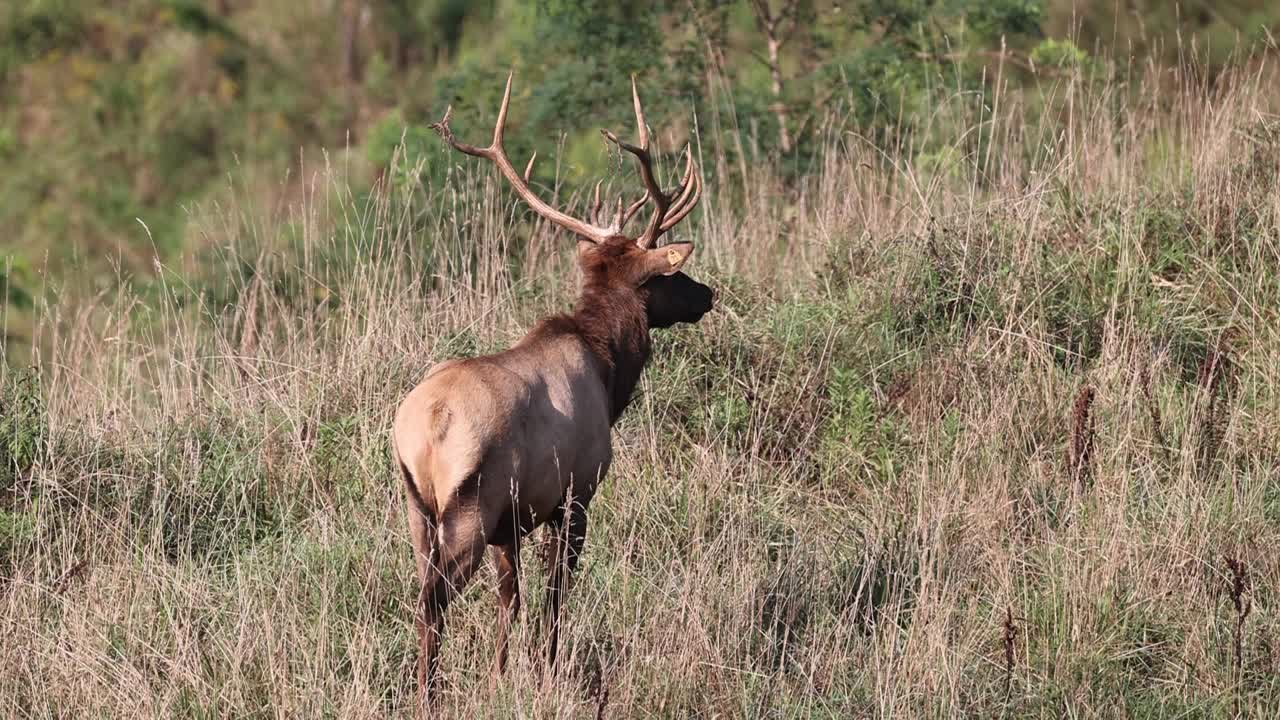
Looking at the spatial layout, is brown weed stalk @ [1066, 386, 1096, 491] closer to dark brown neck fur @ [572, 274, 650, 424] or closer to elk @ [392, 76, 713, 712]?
elk @ [392, 76, 713, 712]

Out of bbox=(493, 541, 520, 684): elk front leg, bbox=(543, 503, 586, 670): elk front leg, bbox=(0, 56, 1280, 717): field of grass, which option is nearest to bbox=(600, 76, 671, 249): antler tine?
bbox=(0, 56, 1280, 717): field of grass

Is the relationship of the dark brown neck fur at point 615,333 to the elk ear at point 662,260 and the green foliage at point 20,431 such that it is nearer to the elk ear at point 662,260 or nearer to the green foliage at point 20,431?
the elk ear at point 662,260

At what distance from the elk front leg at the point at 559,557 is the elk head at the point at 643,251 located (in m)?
0.94

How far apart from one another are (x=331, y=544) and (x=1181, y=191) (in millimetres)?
4567

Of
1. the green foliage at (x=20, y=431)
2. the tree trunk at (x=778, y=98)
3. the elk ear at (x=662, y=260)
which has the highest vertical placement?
the elk ear at (x=662, y=260)

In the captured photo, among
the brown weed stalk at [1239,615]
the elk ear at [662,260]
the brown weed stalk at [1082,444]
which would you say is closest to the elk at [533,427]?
the elk ear at [662,260]

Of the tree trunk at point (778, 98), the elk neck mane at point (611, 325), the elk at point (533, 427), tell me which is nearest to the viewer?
the elk at point (533, 427)

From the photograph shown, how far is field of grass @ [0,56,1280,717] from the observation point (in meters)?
4.68

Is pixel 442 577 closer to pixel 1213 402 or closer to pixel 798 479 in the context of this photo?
pixel 798 479

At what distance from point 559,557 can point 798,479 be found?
1.74m

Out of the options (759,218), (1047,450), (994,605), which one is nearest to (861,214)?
(759,218)

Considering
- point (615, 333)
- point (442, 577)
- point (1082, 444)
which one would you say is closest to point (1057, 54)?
point (1082, 444)

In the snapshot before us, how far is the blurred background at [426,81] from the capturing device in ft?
31.5

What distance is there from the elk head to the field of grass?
2.24ft
